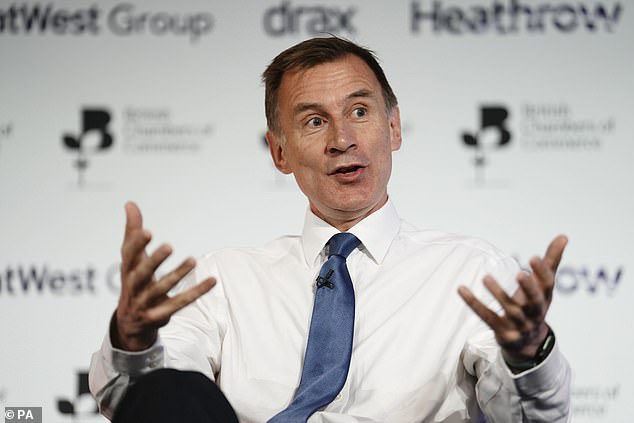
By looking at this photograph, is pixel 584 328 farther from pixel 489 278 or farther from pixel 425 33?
pixel 489 278

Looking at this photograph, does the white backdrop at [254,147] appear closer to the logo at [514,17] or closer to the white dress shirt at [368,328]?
the logo at [514,17]

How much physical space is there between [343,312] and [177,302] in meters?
0.56

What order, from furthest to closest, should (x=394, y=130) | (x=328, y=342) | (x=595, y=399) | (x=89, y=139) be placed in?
(x=89, y=139)
(x=595, y=399)
(x=394, y=130)
(x=328, y=342)

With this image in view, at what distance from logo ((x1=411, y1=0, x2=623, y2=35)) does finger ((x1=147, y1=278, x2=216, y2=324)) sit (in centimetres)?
212

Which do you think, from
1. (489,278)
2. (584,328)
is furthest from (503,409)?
(584,328)

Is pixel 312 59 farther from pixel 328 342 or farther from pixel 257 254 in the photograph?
pixel 328 342

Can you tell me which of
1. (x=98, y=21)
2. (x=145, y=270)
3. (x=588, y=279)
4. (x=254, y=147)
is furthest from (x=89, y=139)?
Answer: (x=145, y=270)

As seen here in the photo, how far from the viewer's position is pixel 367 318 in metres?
2.05

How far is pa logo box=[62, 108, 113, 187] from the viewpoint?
3.38m

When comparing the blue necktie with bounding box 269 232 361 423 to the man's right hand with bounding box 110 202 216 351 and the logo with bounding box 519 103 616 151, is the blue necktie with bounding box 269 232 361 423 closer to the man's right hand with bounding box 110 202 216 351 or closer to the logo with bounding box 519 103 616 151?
the man's right hand with bounding box 110 202 216 351

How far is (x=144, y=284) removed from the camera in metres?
1.51

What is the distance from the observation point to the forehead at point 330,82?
86.0 inches

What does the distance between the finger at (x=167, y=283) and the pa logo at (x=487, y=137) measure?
6.52 feet

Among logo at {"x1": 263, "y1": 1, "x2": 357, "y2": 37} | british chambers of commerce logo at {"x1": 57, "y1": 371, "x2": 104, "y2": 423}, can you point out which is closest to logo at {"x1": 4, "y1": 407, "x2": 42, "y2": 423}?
british chambers of commerce logo at {"x1": 57, "y1": 371, "x2": 104, "y2": 423}
